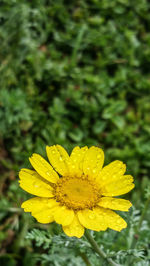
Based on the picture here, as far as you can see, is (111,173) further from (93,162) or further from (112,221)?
(112,221)

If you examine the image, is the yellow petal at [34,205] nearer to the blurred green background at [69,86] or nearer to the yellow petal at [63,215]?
the yellow petal at [63,215]

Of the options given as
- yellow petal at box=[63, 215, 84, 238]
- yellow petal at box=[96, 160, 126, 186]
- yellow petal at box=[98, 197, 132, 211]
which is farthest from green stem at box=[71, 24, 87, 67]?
yellow petal at box=[63, 215, 84, 238]

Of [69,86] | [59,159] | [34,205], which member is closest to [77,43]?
[69,86]

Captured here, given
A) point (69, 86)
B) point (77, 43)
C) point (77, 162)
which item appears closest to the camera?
point (77, 162)

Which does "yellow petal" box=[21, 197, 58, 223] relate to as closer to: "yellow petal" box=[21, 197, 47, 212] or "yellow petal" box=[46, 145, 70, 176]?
"yellow petal" box=[21, 197, 47, 212]

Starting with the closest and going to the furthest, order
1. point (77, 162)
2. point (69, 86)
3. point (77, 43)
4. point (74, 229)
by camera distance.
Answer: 1. point (74, 229)
2. point (77, 162)
3. point (69, 86)
4. point (77, 43)

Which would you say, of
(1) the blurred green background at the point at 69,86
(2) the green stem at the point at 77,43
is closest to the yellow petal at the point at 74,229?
(1) the blurred green background at the point at 69,86

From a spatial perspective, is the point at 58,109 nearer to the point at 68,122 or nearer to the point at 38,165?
the point at 68,122
